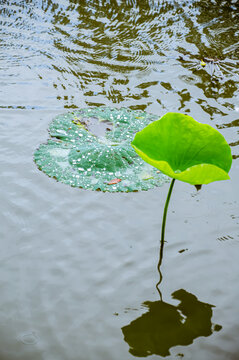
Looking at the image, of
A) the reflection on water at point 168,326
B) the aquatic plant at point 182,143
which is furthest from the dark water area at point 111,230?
the aquatic plant at point 182,143

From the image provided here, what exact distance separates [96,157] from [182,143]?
0.51 metres

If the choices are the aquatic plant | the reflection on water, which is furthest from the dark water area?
the aquatic plant

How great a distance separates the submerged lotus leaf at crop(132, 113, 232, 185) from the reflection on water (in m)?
0.46

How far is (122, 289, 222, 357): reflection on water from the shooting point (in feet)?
3.89

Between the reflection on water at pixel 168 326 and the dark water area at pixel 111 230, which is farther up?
the dark water area at pixel 111 230

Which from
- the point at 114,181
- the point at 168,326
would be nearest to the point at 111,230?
the point at 114,181

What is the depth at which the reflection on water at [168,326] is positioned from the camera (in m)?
1.19

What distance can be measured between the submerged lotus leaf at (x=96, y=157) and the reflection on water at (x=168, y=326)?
0.54 metres

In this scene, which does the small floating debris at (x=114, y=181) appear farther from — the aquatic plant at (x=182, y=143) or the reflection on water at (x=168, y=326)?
the reflection on water at (x=168, y=326)

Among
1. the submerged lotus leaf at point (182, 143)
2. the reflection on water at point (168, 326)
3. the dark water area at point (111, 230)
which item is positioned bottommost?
the reflection on water at point (168, 326)

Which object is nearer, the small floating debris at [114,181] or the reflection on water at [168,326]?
the reflection on water at [168,326]

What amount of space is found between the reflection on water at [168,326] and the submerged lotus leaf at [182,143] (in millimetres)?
458

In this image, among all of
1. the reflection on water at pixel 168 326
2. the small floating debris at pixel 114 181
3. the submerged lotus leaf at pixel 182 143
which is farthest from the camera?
the small floating debris at pixel 114 181

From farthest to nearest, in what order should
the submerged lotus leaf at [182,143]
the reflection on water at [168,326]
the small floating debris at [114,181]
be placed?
the small floating debris at [114,181] < the submerged lotus leaf at [182,143] < the reflection on water at [168,326]
